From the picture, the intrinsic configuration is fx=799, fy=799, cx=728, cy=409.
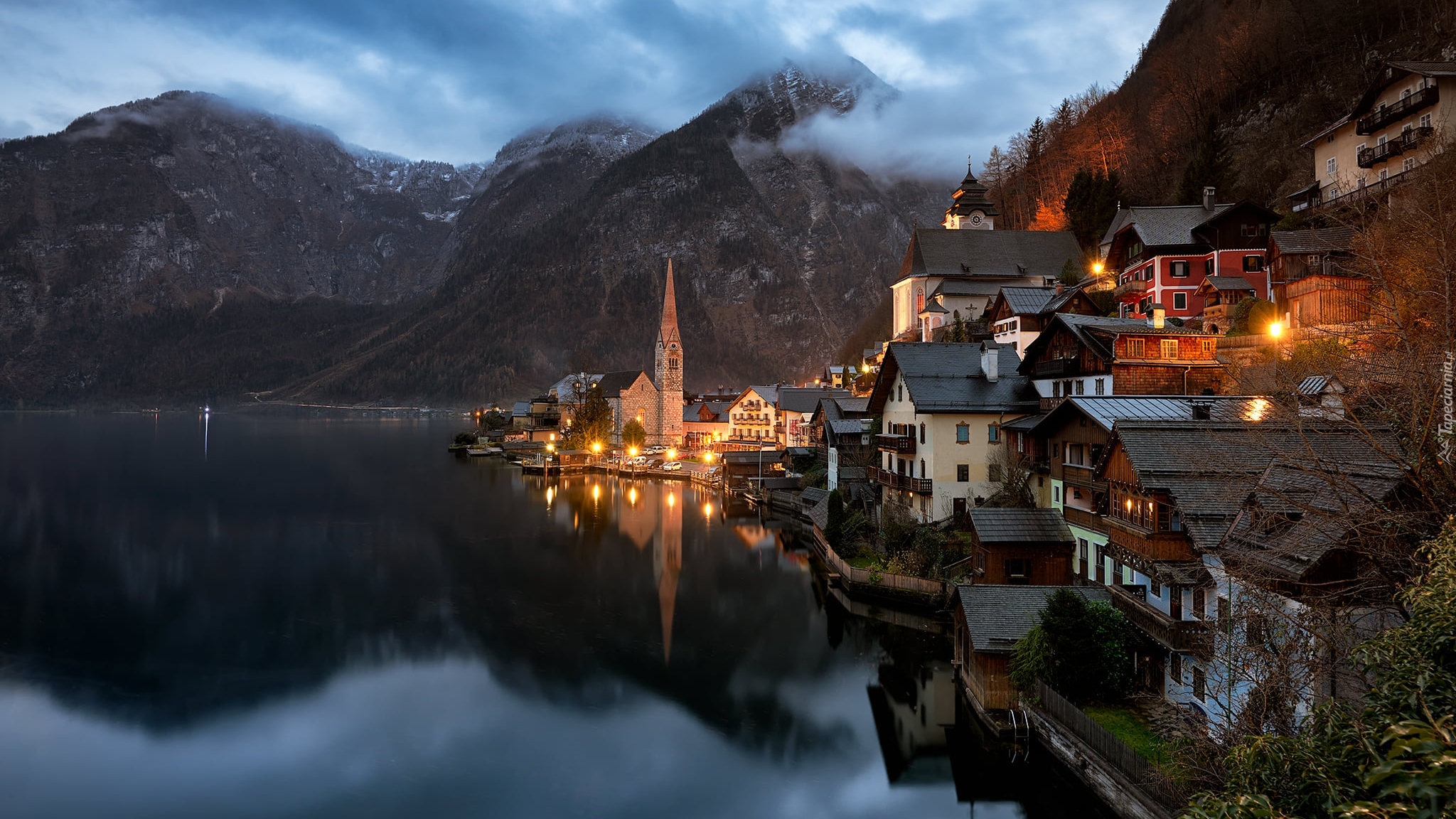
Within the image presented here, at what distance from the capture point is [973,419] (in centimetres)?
3094

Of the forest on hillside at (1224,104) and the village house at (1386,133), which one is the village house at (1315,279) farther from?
the forest on hillside at (1224,104)

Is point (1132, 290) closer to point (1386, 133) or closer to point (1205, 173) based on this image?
point (1386, 133)

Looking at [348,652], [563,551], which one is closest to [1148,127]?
[563,551]

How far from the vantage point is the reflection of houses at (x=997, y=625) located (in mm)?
17734

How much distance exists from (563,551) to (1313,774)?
126 ft

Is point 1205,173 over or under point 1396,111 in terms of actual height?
over

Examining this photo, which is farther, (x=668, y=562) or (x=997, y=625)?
(x=668, y=562)

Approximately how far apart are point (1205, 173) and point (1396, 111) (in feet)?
42.0

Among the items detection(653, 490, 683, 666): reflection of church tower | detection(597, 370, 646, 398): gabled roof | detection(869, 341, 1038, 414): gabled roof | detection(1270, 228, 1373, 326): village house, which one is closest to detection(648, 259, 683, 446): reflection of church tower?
detection(597, 370, 646, 398): gabled roof

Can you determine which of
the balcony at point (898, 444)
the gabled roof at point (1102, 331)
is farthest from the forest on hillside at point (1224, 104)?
the balcony at point (898, 444)

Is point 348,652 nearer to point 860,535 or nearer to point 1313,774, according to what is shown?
point 860,535

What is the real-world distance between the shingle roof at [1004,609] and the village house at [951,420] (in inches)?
453

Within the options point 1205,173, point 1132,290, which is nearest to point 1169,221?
point 1132,290

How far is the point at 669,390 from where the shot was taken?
10462 cm
